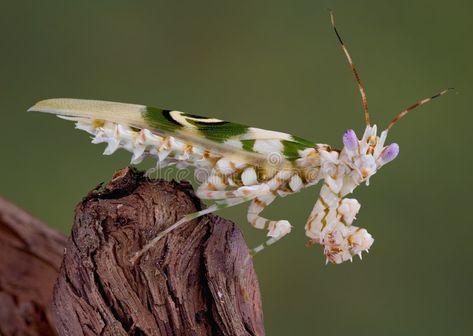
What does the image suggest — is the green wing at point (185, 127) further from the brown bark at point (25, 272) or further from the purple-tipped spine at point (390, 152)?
the brown bark at point (25, 272)

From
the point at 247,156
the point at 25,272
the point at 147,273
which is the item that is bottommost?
the point at 25,272

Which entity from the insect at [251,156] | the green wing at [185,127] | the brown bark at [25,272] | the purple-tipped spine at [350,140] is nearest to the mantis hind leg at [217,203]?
the insect at [251,156]

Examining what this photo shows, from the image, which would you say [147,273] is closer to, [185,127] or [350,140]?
[185,127]

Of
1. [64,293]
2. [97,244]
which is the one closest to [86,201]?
[97,244]

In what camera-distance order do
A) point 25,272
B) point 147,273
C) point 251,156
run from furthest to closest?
point 25,272 → point 251,156 → point 147,273

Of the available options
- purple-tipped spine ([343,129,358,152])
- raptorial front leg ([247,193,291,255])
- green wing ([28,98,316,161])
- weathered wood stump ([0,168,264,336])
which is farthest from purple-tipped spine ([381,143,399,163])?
weathered wood stump ([0,168,264,336])

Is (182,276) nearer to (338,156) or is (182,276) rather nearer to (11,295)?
(338,156)

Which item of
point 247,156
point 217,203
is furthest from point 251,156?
point 217,203
